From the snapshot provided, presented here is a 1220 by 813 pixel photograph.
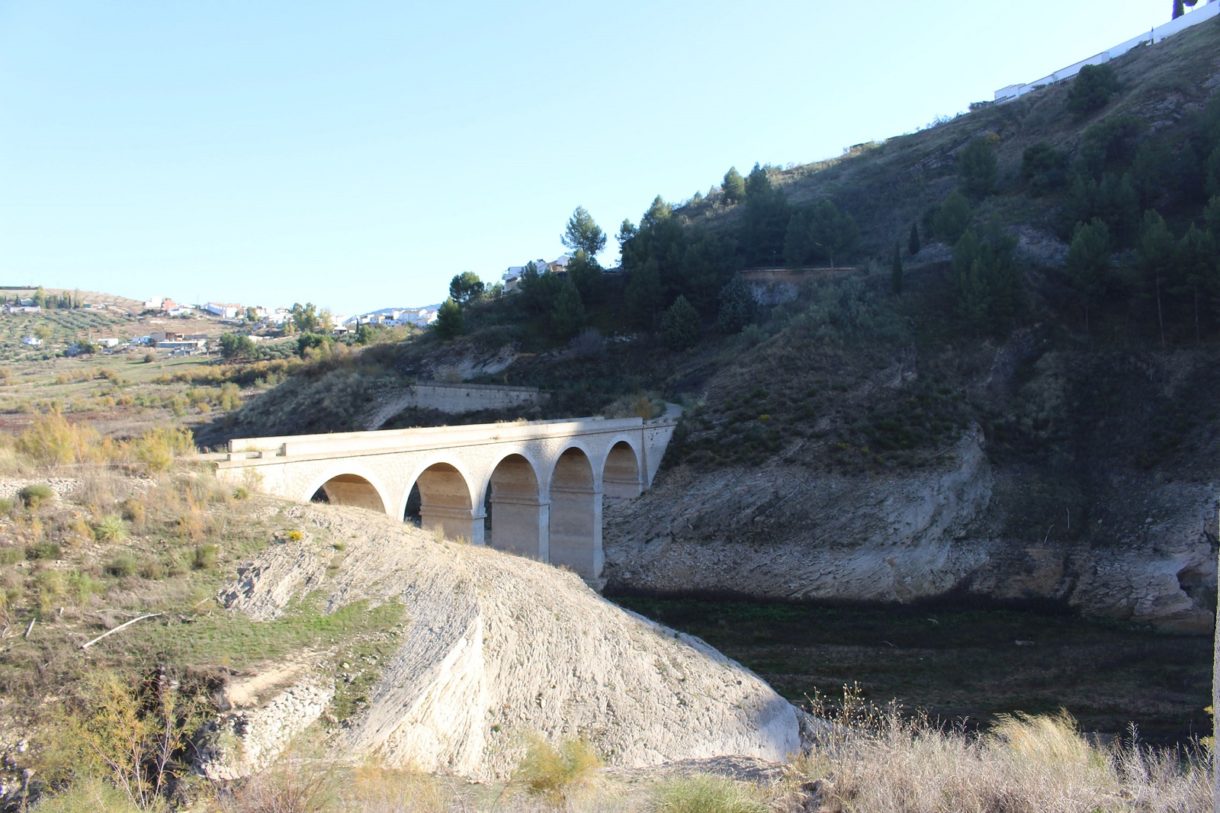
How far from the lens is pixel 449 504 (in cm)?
2459

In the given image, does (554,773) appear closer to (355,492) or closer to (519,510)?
(355,492)

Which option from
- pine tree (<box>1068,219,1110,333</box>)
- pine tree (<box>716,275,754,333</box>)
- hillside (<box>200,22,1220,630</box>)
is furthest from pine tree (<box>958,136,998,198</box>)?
pine tree (<box>716,275,754,333</box>)

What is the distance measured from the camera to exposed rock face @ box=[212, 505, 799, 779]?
515 inches

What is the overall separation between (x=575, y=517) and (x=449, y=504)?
25.3 feet

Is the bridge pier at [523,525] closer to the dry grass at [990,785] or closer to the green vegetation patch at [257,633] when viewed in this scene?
the green vegetation patch at [257,633]

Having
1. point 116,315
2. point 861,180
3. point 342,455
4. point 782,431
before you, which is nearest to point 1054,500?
point 782,431

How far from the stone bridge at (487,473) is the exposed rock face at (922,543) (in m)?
2.30

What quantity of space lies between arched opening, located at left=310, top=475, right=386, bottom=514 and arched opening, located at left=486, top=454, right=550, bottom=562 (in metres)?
7.05

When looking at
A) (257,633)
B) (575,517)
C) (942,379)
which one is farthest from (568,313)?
(257,633)

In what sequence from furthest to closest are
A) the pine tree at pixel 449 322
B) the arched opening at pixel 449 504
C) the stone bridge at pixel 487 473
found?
the pine tree at pixel 449 322 → the arched opening at pixel 449 504 → the stone bridge at pixel 487 473

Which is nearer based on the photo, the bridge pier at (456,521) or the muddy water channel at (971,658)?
the muddy water channel at (971,658)

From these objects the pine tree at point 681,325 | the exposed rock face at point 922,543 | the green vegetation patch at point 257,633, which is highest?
Answer: the pine tree at point 681,325

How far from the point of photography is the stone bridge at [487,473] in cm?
1917

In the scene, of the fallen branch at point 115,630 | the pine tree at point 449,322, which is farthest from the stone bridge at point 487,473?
the pine tree at point 449,322
